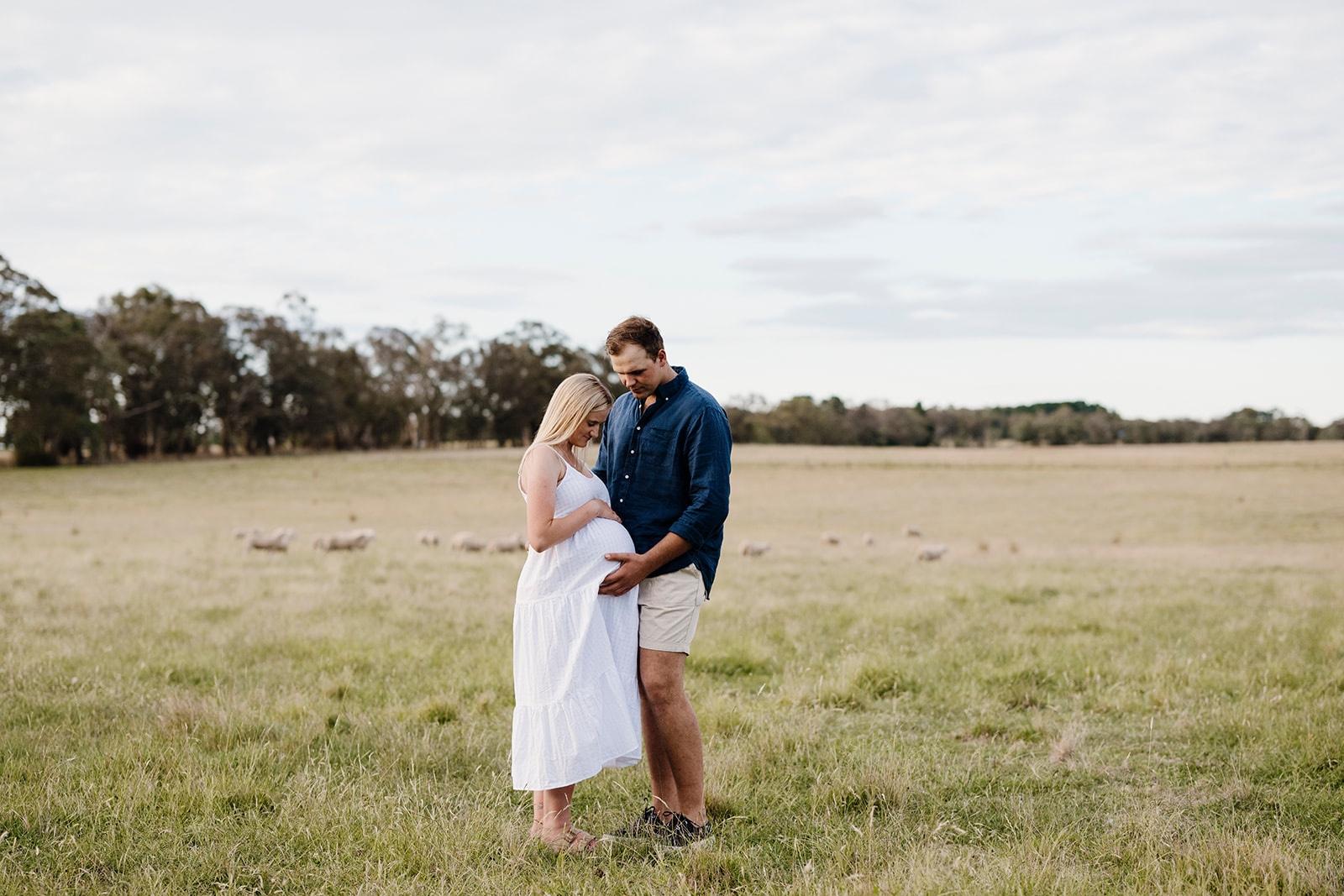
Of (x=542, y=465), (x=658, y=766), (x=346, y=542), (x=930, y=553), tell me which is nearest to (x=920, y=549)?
(x=930, y=553)

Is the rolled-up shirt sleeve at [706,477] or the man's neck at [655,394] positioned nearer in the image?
the rolled-up shirt sleeve at [706,477]

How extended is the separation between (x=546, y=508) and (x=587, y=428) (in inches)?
18.1

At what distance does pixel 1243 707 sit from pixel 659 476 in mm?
4715

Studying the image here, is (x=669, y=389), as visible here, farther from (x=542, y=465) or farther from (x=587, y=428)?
(x=542, y=465)

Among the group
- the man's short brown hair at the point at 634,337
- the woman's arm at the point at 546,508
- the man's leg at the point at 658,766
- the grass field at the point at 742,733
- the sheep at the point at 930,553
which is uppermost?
the man's short brown hair at the point at 634,337

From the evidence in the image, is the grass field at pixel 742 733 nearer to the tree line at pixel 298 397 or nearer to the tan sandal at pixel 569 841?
the tan sandal at pixel 569 841

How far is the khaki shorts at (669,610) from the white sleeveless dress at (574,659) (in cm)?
6

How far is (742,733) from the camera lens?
6.45m

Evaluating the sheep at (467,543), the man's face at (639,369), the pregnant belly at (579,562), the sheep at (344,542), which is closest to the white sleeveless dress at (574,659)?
the pregnant belly at (579,562)

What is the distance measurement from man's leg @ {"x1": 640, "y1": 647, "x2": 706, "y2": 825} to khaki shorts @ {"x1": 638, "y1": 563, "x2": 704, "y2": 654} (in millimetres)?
57

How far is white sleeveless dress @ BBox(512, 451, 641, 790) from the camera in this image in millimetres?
4598

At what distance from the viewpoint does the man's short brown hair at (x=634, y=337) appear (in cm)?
463

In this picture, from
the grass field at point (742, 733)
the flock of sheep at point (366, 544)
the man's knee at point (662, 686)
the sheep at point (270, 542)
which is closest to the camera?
the grass field at point (742, 733)

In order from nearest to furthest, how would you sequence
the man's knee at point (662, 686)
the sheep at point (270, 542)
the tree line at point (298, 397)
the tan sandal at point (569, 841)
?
the tan sandal at point (569, 841) → the man's knee at point (662, 686) → the sheep at point (270, 542) → the tree line at point (298, 397)
